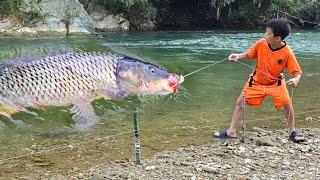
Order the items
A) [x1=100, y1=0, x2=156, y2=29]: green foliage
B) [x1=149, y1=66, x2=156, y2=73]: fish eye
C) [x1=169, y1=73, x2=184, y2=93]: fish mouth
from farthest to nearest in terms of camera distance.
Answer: [x1=100, y1=0, x2=156, y2=29]: green foliage < [x1=169, y1=73, x2=184, y2=93]: fish mouth < [x1=149, y1=66, x2=156, y2=73]: fish eye

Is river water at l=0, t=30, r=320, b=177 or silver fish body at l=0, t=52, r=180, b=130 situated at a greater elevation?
silver fish body at l=0, t=52, r=180, b=130

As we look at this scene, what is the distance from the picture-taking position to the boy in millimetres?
5711

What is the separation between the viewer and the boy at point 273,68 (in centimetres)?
571

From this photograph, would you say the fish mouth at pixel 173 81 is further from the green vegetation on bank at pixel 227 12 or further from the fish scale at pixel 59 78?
the green vegetation on bank at pixel 227 12

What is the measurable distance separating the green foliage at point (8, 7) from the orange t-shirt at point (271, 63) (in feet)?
72.6

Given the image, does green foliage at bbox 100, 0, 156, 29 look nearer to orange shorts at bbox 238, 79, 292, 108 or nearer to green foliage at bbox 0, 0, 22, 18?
green foliage at bbox 0, 0, 22, 18

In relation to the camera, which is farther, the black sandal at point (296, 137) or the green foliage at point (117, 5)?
the green foliage at point (117, 5)

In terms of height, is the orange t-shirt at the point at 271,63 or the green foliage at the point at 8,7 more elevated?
the green foliage at the point at 8,7

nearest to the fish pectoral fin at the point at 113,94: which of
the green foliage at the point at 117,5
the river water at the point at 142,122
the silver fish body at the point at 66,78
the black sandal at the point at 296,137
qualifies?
the silver fish body at the point at 66,78

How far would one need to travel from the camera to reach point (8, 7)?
85.6 feet

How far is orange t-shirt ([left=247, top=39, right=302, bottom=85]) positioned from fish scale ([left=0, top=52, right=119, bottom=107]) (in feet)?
7.04

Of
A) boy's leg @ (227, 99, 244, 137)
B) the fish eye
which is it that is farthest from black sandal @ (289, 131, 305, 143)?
the fish eye

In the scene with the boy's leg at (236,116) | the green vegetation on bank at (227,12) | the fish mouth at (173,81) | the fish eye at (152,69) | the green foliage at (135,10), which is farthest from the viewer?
the green vegetation on bank at (227,12)

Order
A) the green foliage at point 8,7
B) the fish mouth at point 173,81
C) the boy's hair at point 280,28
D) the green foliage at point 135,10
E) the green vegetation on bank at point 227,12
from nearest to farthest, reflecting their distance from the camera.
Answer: the fish mouth at point 173,81
the boy's hair at point 280,28
the green foliage at point 8,7
the green foliage at point 135,10
the green vegetation on bank at point 227,12
